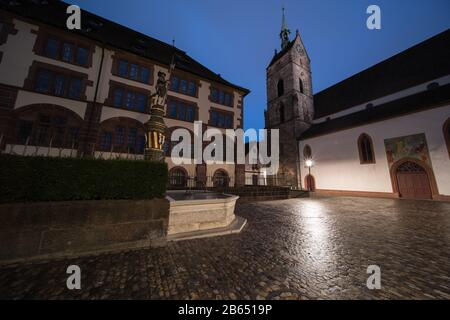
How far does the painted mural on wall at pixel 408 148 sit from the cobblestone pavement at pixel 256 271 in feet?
43.1

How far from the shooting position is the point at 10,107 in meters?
9.76

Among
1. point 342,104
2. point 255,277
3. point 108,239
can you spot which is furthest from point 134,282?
point 342,104

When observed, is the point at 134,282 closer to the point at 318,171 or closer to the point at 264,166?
the point at 318,171

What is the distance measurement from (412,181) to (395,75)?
13729 mm

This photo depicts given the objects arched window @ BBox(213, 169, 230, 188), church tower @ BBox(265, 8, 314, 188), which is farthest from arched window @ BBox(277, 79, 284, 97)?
arched window @ BBox(213, 169, 230, 188)

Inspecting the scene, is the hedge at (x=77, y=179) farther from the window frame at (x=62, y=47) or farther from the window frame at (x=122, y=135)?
the window frame at (x=62, y=47)

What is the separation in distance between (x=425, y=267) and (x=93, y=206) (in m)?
6.52

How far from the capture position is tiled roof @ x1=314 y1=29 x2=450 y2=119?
1630 centimetres

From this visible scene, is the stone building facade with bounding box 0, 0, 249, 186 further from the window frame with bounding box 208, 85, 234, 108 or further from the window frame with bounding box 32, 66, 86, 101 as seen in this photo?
the window frame with bounding box 208, 85, 234, 108

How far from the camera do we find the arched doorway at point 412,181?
12852 millimetres

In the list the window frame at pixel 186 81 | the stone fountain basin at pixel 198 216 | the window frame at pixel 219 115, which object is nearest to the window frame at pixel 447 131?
the window frame at pixel 219 115

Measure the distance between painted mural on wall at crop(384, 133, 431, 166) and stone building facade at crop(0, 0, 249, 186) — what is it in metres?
15.2

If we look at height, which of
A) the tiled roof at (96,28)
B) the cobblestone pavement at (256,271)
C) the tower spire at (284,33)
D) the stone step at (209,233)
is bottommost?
the cobblestone pavement at (256,271)

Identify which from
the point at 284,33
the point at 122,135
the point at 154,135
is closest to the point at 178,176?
the point at 122,135
